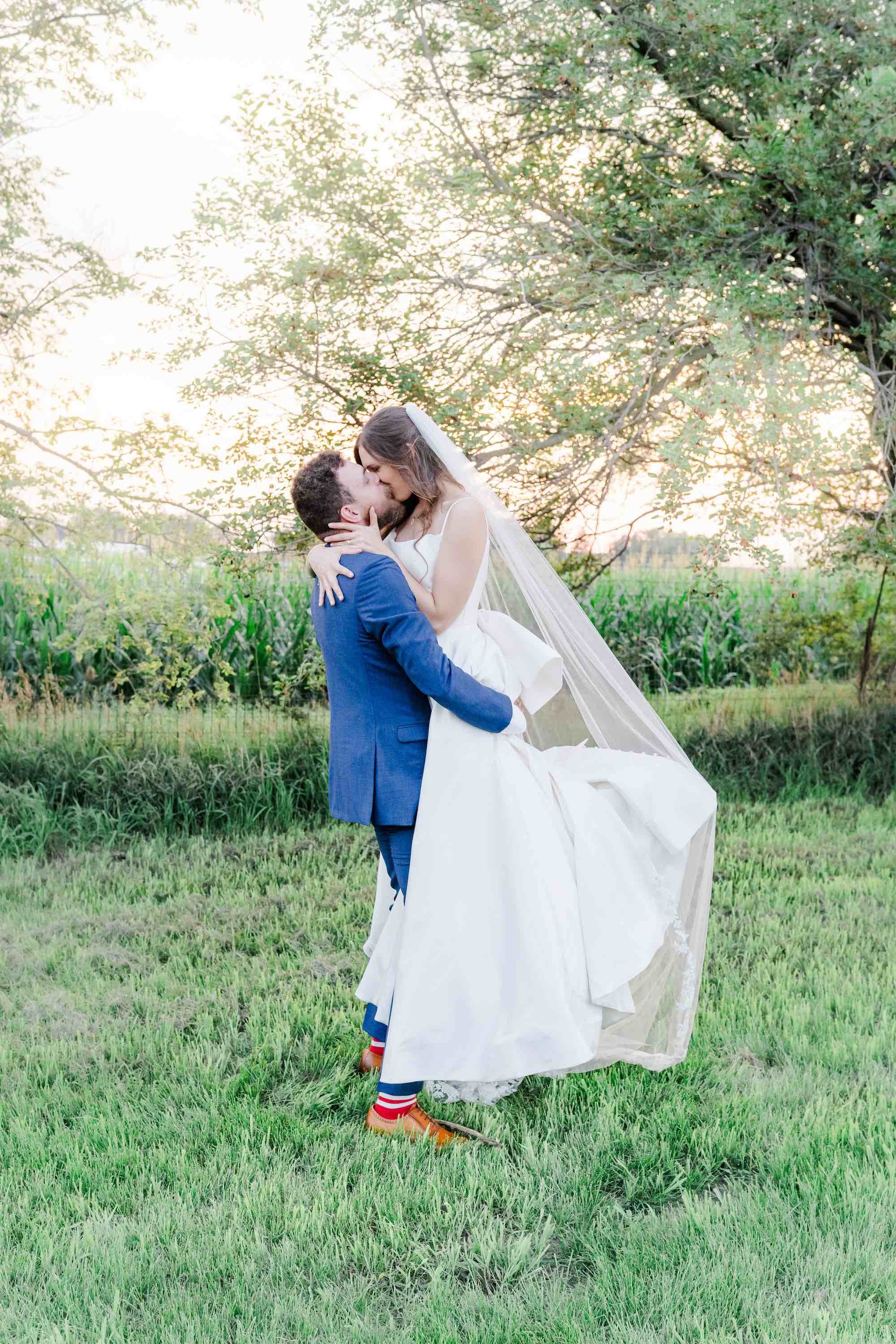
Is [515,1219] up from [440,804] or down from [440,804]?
down

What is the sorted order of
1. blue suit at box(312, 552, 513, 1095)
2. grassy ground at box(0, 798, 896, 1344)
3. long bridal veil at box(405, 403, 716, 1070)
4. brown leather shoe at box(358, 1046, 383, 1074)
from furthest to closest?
1. brown leather shoe at box(358, 1046, 383, 1074)
2. long bridal veil at box(405, 403, 716, 1070)
3. blue suit at box(312, 552, 513, 1095)
4. grassy ground at box(0, 798, 896, 1344)

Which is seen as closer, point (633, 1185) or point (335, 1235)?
point (335, 1235)

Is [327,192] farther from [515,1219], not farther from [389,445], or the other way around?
[515,1219]

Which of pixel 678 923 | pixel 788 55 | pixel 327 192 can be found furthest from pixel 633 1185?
pixel 788 55

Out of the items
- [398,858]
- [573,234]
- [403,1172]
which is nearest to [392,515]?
[398,858]

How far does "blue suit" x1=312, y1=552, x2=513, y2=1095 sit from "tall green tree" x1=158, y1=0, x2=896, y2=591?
3121mm

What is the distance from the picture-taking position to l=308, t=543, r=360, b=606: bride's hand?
294 centimetres

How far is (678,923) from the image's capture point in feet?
11.1

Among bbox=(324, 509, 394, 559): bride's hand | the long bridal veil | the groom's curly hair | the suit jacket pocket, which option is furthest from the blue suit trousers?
the groom's curly hair

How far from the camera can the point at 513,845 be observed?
3047 mm

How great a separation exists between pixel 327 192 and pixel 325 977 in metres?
4.37

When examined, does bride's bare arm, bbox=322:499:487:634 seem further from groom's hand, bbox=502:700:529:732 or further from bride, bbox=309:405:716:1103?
groom's hand, bbox=502:700:529:732

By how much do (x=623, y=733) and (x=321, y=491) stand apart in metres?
1.25

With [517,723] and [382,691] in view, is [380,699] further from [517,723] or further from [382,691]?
[517,723]
